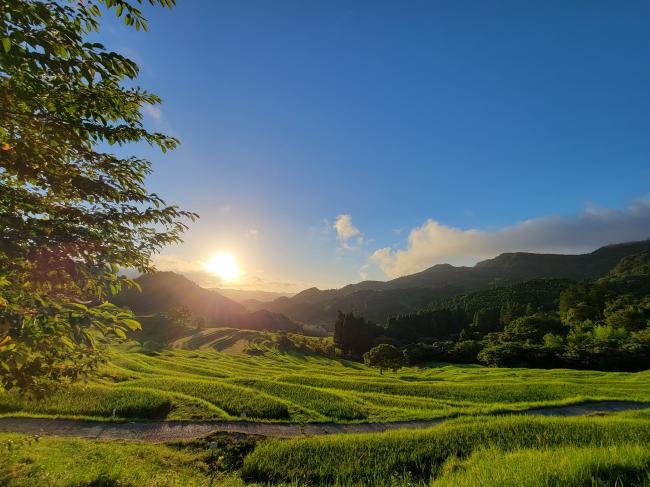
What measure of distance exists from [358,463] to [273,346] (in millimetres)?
90342

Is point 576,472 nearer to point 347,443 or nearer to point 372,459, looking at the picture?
point 372,459

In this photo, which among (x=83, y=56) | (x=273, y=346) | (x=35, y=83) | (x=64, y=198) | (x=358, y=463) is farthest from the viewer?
(x=273, y=346)

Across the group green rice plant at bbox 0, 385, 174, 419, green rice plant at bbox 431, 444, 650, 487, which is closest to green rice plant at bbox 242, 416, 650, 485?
green rice plant at bbox 431, 444, 650, 487

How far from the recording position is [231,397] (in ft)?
94.2

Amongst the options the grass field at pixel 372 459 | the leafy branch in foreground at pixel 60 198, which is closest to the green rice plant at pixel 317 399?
the grass field at pixel 372 459

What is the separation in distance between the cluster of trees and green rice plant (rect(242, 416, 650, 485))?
2741 inches

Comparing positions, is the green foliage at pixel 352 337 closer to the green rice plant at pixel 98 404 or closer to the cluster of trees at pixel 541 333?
the cluster of trees at pixel 541 333

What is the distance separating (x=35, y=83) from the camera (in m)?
4.73

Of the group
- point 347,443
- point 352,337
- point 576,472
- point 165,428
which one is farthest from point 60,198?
point 352,337

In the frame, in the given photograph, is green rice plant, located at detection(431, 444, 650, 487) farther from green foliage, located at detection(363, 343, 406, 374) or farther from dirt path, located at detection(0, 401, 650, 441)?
green foliage, located at detection(363, 343, 406, 374)

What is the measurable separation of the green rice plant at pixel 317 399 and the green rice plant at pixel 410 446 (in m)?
8.82

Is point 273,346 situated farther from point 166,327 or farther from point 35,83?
point 35,83

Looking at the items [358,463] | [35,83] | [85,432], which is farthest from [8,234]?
[85,432]

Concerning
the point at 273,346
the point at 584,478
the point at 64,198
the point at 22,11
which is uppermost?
the point at 22,11
